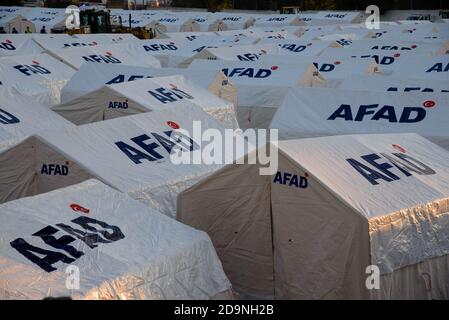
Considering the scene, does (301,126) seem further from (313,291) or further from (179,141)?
(313,291)

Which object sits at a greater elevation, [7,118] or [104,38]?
[7,118]

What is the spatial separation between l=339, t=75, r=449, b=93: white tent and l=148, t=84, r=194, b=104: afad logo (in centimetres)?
406

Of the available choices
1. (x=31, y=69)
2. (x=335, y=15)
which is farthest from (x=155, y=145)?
(x=335, y=15)

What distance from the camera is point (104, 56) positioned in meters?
26.7

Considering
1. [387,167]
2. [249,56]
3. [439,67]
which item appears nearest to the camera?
[387,167]

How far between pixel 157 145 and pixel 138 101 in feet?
13.1

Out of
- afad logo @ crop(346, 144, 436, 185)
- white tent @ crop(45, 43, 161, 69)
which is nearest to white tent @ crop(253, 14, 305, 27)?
white tent @ crop(45, 43, 161, 69)

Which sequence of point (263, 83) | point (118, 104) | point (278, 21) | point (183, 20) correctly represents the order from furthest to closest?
1. point (278, 21)
2. point (183, 20)
3. point (263, 83)
4. point (118, 104)

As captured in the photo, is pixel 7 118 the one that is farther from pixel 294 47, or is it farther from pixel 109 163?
pixel 294 47

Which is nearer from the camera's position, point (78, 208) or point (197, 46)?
point (78, 208)

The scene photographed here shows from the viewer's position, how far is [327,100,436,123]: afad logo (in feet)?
49.8

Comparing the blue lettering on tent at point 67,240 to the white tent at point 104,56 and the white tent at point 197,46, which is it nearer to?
the white tent at point 104,56
